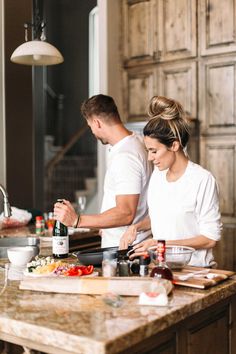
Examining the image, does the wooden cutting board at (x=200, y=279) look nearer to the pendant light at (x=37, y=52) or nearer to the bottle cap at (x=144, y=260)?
the bottle cap at (x=144, y=260)

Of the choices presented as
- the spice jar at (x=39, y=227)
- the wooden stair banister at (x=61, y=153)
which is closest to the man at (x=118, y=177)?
the spice jar at (x=39, y=227)

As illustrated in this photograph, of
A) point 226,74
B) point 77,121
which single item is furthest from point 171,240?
point 77,121

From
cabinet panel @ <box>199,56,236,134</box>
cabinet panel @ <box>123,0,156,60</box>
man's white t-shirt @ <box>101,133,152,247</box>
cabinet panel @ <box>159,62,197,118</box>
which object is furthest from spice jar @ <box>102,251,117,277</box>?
cabinet panel @ <box>123,0,156,60</box>

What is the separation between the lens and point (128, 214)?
292cm

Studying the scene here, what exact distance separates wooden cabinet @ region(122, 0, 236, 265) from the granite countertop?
2.44 m

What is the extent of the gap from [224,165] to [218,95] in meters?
0.58

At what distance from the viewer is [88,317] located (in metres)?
1.70

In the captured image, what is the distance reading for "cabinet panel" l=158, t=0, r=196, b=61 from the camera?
15.0 feet

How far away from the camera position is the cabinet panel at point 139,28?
193 inches

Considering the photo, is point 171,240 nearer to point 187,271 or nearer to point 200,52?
point 187,271

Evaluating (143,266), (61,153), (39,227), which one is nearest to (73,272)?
(143,266)

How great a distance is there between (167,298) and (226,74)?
288cm

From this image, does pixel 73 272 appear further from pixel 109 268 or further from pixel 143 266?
pixel 143 266

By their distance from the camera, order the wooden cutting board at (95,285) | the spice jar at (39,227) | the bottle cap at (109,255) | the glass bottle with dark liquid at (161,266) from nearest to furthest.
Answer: the wooden cutting board at (95,285), the glass bottle with dark liquid at (161,266), the bottle cap at (109,255), the spice jar at (39,227)
